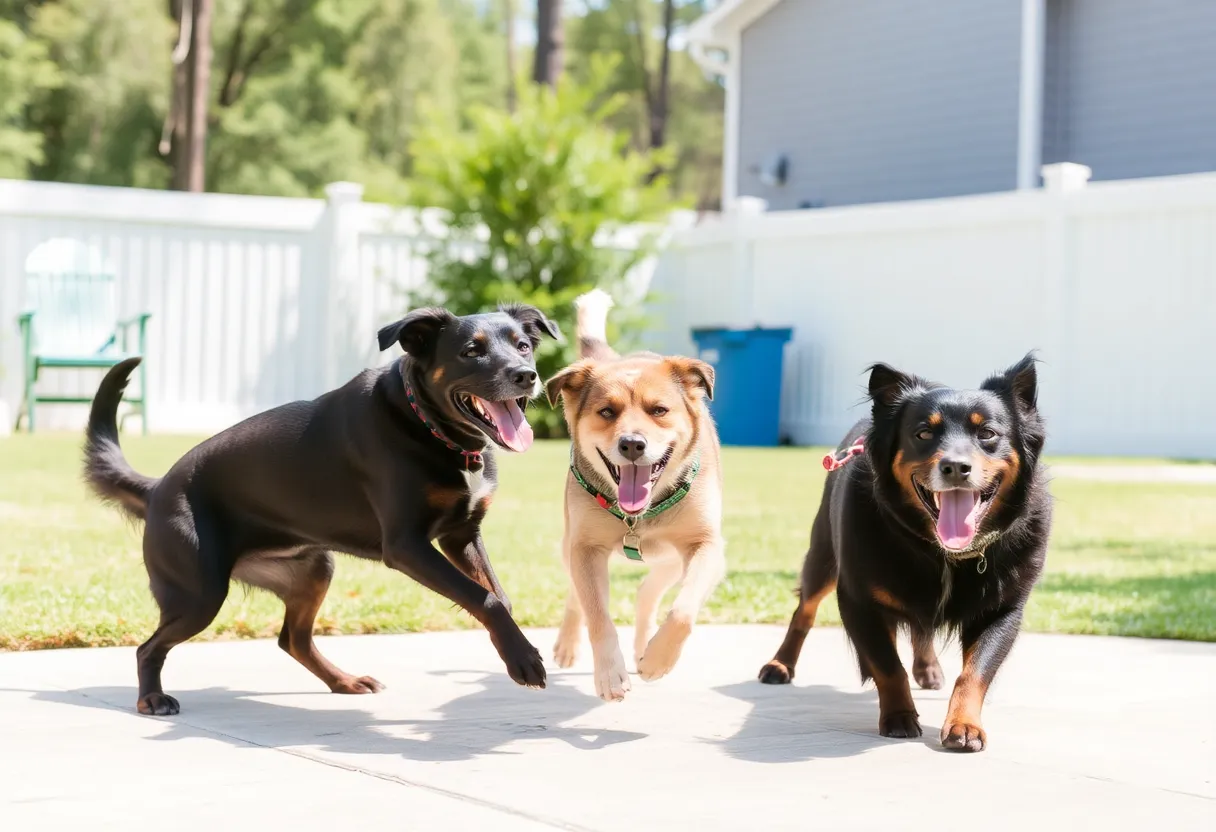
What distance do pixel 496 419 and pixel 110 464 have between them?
135 centimetres

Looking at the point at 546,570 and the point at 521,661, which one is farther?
the point at 546,570

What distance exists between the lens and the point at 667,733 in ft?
14.4

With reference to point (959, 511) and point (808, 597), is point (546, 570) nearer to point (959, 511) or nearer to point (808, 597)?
point (808, 597)

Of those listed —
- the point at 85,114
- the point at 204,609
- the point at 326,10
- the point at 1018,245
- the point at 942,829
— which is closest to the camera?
the point at 942,829

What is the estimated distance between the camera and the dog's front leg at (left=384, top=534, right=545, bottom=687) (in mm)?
4426

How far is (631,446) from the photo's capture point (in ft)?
15.5

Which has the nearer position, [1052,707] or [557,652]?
[1052,707]

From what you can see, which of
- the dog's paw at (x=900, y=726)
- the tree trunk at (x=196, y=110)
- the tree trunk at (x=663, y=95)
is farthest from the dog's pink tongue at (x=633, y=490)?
the tree trunk at (x=663, y=95)

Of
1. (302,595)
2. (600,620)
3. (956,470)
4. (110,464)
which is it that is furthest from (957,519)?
(110,464)

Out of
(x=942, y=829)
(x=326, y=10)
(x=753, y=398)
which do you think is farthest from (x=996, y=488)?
(x=326, y=10)

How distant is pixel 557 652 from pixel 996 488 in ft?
6.24

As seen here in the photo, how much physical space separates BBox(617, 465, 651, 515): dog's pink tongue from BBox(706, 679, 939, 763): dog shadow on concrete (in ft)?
2.33

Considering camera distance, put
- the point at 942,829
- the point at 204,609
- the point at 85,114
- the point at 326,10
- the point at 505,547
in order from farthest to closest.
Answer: the point at 326,10, the point at 85,114, the point at 505,547, the point at 204,609, the point at 942,829

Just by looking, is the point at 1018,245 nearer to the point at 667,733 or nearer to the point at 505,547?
the point at 505,547
